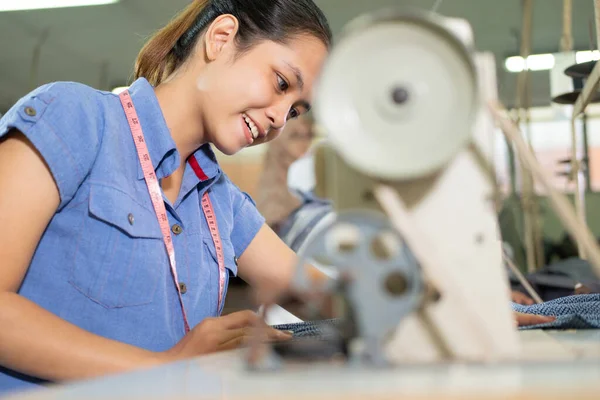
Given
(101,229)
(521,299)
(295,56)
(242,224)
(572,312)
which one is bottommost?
(521,299)

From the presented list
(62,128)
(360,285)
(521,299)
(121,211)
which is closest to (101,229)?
(121,211)

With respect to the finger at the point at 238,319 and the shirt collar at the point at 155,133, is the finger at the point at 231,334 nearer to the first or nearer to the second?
the finger at the point at 238,319

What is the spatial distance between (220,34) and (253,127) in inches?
7.1

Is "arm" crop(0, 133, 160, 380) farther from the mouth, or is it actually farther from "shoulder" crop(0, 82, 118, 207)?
the mouth

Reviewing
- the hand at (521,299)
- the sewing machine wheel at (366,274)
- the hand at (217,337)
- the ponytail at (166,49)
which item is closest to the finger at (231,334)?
the hand at (217,337)

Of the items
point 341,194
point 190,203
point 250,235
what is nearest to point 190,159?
point 190,203

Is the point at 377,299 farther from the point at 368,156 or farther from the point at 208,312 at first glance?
the point at 208,312

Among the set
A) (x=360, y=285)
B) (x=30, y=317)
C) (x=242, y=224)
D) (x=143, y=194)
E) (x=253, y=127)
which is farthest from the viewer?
(x=242, y=224)

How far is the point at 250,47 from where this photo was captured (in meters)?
1.05

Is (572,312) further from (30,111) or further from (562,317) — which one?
(30,111)

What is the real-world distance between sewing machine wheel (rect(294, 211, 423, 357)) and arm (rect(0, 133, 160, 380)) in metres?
0.30

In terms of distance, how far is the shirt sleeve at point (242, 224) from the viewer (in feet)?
4.22

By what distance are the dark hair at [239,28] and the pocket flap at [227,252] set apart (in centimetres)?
35

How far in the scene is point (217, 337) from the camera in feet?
2.64
